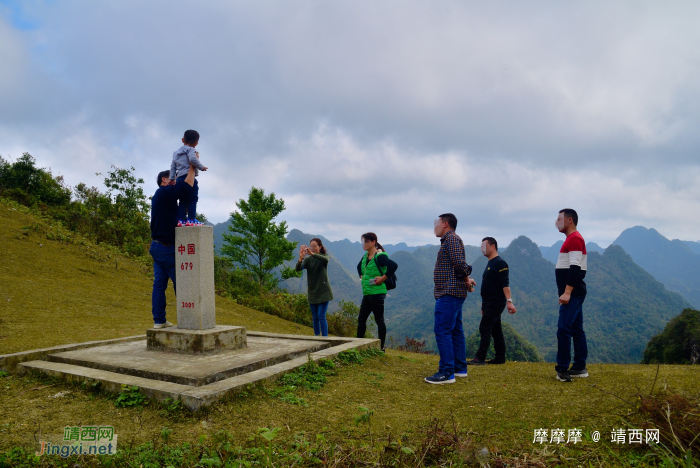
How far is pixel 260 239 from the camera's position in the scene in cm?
2920

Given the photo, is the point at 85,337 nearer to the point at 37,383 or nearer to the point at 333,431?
the point at 37,383

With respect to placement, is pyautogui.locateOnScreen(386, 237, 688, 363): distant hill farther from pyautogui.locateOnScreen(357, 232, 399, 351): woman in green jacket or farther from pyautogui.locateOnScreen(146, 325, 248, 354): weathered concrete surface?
pyautogui.locateOnScreen(146, 325, 248, 354): weathered concrete surface

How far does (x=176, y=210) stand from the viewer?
221 inches

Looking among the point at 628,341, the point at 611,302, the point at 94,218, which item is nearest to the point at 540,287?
the point at 611,302

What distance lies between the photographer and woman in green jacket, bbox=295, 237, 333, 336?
705 centimetres


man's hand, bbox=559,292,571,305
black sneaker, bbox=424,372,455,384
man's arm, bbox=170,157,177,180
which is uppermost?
man's arm, bbox=170,157,177,180

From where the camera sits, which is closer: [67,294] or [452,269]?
[452,269]

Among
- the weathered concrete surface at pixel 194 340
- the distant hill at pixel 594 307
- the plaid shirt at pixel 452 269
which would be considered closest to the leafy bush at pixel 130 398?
the weathered concrete surface at pixel 194 340

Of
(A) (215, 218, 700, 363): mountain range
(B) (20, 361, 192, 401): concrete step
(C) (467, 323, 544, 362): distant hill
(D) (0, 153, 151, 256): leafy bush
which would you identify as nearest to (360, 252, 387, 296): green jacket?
(B) (20, 361, 192, 401): concrete step

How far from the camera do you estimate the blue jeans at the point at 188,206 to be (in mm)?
5617

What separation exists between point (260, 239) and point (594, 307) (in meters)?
120

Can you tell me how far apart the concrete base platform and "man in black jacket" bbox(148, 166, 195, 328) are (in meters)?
0.64

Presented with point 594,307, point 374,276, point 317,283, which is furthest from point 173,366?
point 594,307

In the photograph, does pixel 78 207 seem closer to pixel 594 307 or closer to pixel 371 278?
pixel 371 278
